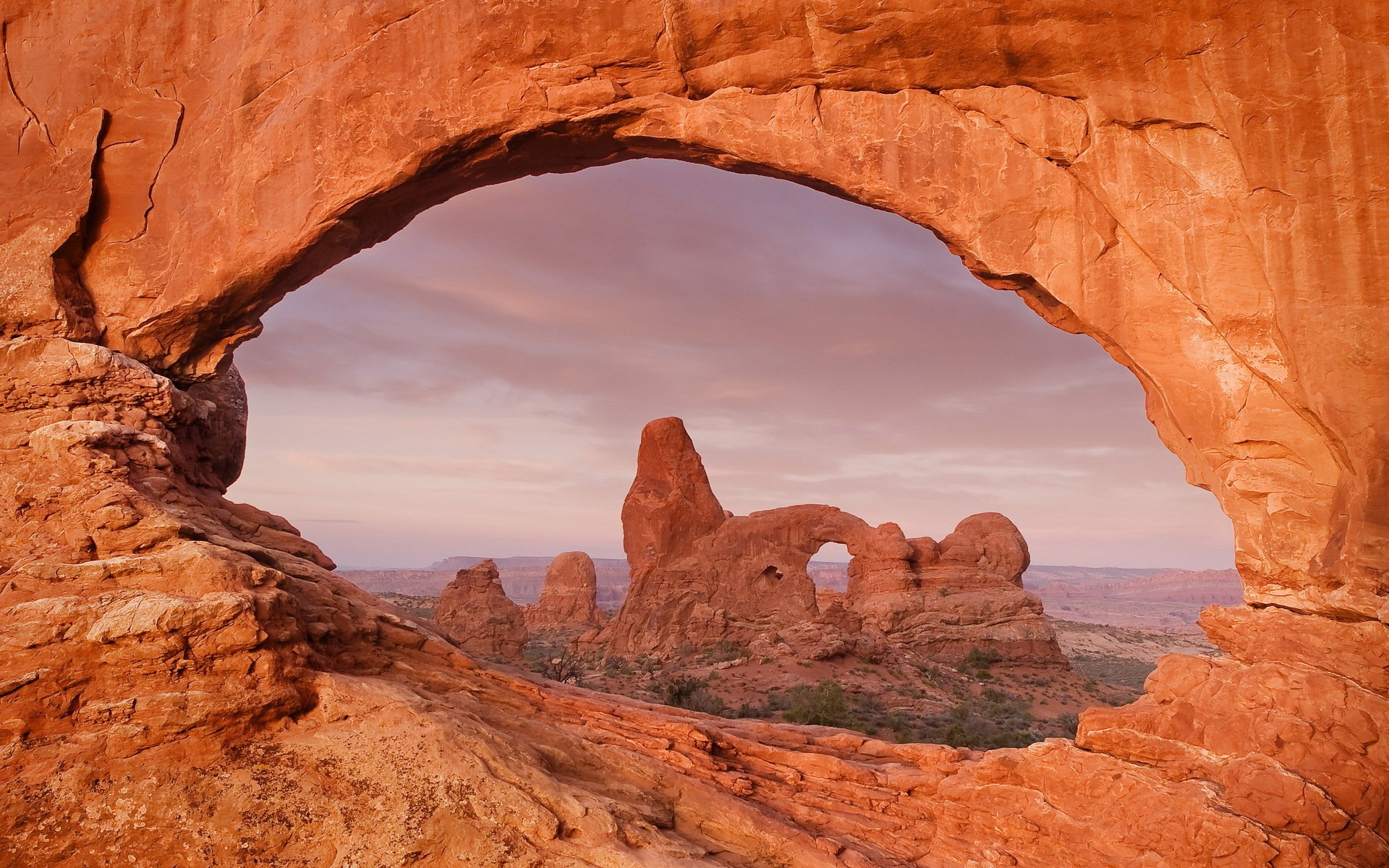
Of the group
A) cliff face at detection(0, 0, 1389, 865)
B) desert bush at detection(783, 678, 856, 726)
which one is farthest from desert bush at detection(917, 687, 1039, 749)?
cliff face at detection(0, 0, 1389, 865)

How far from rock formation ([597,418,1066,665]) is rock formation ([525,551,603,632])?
46.7ft

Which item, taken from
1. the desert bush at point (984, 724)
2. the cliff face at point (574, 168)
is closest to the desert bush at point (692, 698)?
the desert bush at point (984, 724)

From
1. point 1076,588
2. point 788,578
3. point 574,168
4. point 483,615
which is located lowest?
point 1076,588

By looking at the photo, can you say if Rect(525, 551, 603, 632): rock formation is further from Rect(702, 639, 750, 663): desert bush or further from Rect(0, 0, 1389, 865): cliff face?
Rect(0, 0, 1389, 865): cliff face

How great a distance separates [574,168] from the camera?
861cm

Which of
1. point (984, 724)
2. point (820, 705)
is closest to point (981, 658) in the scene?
point (984, 724)

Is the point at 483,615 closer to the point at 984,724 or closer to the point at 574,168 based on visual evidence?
the point at 984,724

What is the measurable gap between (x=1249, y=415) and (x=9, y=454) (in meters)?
10.1

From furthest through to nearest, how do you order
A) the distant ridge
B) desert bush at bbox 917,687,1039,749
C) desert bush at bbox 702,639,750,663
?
the distant ridge → desert bush at bbox 702,639,750,663 → desert bush at bbox 917,687,1039,749

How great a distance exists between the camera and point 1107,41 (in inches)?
253

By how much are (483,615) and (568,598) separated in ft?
98.7

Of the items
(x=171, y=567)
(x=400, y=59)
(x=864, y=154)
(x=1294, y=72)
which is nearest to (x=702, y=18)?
(x=864, y=154)

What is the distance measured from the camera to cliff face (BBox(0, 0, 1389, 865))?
5.30 meters

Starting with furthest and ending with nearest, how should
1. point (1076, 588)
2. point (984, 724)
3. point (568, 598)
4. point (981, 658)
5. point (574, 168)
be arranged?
point (1076, 588) < point (568, 598) < point (981, 658) < point (984, 724) < point (574, 168)
